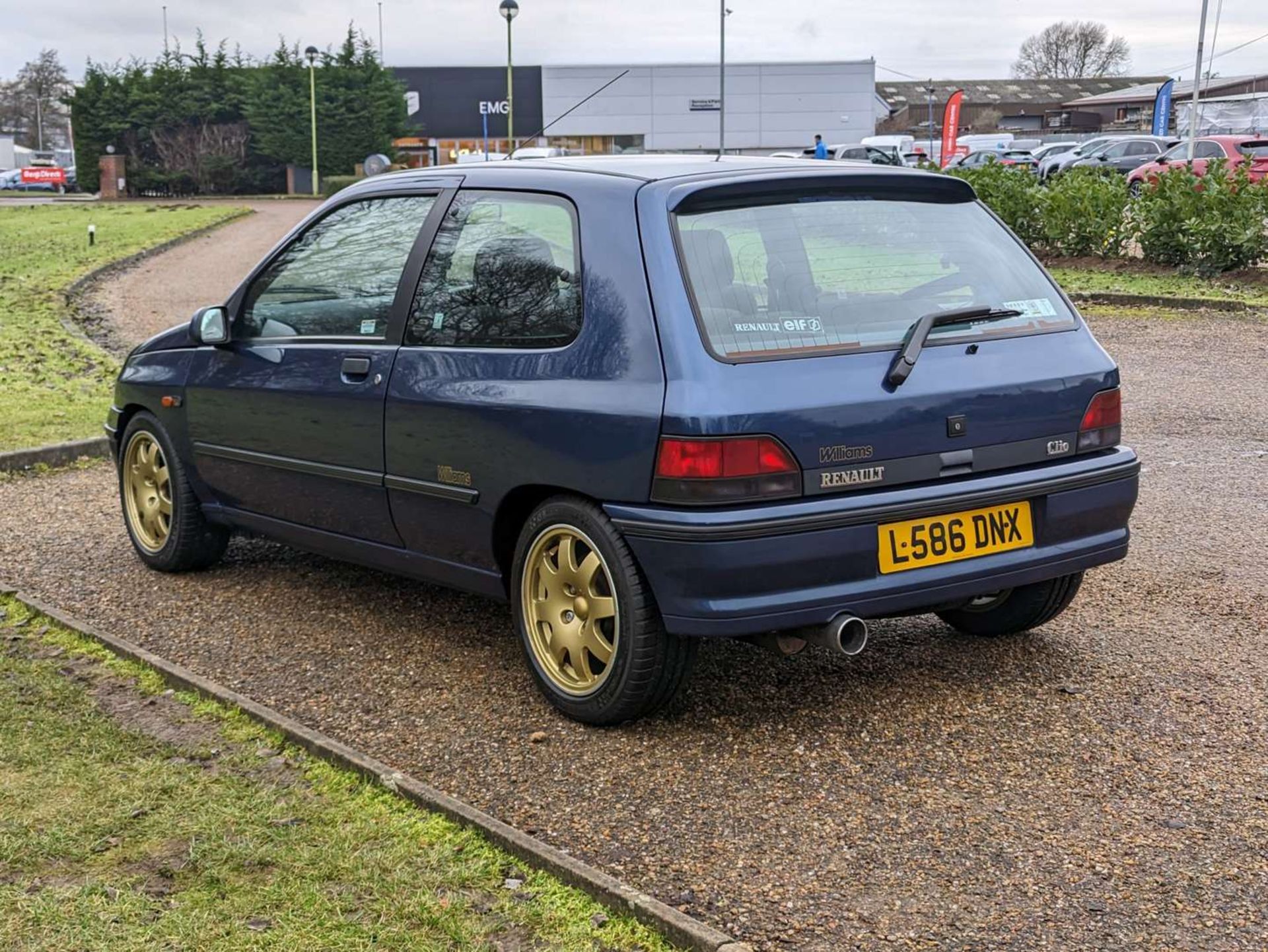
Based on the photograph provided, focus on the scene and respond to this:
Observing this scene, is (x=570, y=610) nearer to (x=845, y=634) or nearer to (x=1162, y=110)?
(x=845, y=634)

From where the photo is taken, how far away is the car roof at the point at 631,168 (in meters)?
4.75

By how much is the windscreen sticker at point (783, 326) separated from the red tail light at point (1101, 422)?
38.6 inches

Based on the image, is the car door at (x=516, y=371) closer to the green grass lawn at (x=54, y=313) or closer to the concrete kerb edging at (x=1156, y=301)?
the green grass lawn at (x=54, y=313)

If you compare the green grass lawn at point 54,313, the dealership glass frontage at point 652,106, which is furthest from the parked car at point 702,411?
the dealership glass frontage at point 652,106

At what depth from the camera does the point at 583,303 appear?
4.58 m

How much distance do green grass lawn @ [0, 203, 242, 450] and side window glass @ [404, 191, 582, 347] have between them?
18.5ft

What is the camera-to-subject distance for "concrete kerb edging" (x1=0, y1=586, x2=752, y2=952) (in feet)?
10.7

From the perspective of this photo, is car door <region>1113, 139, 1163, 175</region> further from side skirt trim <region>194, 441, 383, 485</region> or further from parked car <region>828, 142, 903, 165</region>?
side skirt trim <region>194, 441, 383, 485</region>

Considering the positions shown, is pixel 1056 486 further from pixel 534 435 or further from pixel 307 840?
pixel 307 840

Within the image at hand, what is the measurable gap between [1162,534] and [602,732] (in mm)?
3494

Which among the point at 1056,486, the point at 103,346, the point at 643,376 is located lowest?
the point at 103,346

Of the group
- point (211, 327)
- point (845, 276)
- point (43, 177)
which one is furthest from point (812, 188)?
point (43, 177)

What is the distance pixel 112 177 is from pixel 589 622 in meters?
61.6

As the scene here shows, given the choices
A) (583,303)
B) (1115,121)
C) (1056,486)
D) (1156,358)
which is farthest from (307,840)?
(1115,121)
